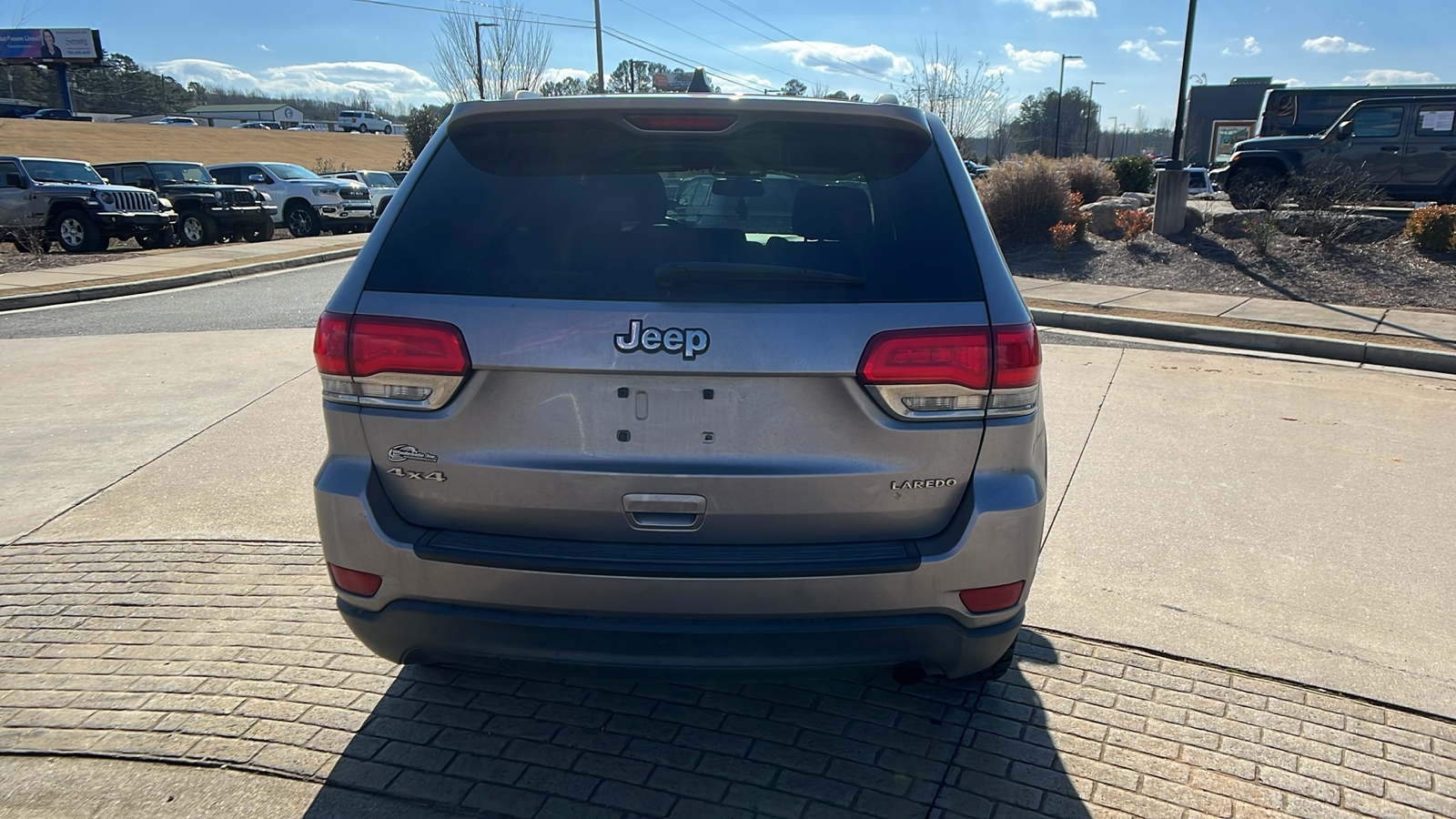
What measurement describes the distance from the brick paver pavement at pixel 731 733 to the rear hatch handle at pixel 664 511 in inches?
17.9

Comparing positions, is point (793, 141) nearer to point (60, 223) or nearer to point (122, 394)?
point (122, 394)

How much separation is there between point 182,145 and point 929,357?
201ft

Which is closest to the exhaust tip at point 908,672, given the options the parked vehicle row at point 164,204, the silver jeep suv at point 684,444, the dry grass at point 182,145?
the silver jeep suv at point 684,444

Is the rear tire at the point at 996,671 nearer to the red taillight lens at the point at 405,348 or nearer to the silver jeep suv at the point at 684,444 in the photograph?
the silver jeep suv at the point at 684,444

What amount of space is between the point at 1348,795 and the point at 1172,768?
452 millimetres

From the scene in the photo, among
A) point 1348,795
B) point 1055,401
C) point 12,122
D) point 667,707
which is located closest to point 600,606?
point 667,707

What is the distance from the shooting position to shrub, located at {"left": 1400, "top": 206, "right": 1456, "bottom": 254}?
11.9 metres

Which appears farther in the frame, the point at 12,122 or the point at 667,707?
the point at 12,122

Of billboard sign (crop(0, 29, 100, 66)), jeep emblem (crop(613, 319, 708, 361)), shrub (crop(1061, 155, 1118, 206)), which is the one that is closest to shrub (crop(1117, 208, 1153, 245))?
shrub (crop(1061, 155, 1118, 206))

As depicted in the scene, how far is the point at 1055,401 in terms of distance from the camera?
714cm

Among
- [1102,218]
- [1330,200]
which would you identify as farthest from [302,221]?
[1330,200]

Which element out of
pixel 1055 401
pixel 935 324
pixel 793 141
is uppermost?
pixel 793 141

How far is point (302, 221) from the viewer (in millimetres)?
23359

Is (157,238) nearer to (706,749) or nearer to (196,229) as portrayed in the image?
(196,229)
